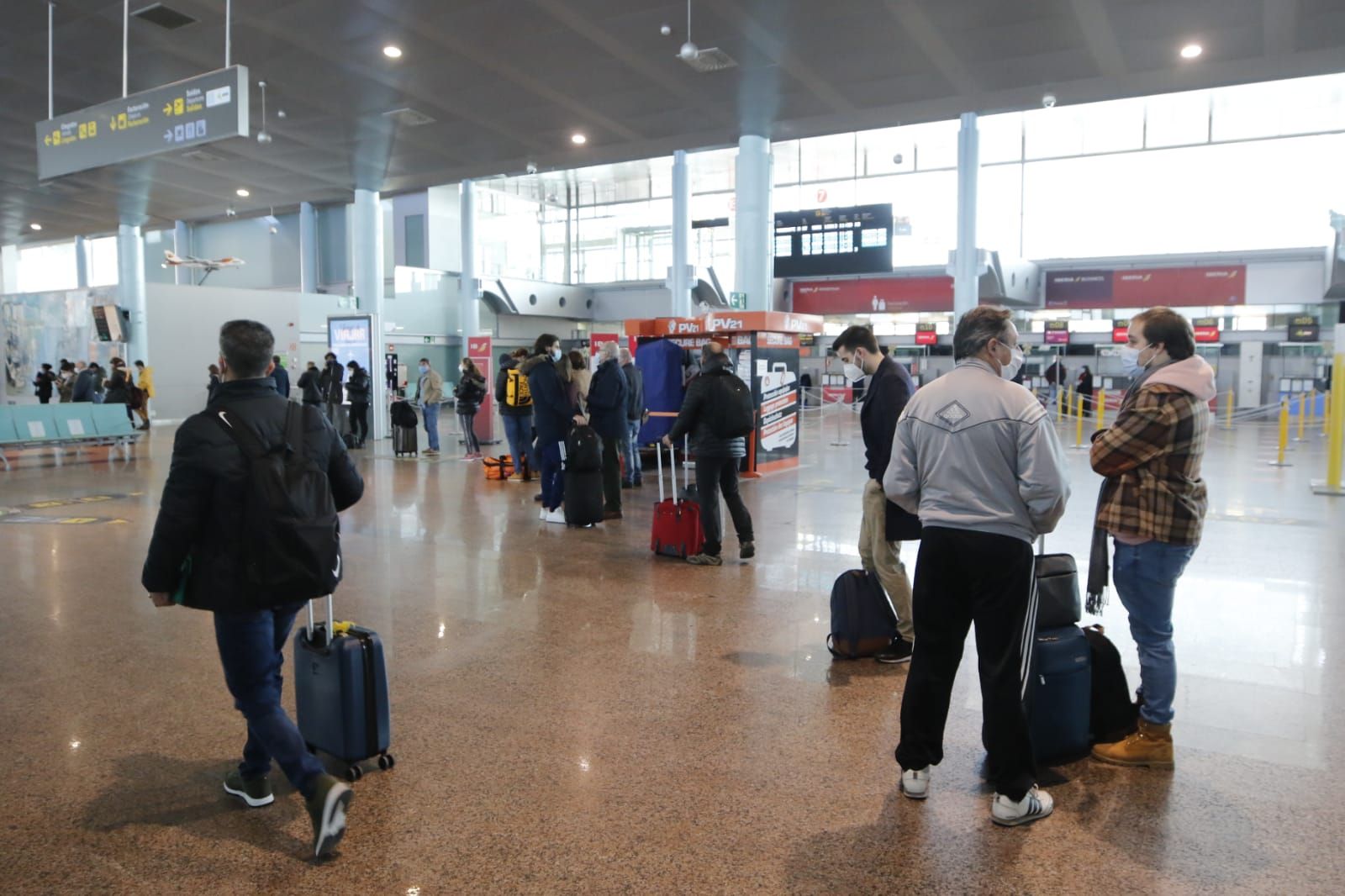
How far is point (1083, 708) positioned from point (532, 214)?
32.4 metres

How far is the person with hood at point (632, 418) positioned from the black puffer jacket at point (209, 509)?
23.8ft

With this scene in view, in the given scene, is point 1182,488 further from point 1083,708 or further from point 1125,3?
point 1125,3

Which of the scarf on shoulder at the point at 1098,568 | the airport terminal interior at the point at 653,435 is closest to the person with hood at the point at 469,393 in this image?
the airport terminal interior at the point at 653,435

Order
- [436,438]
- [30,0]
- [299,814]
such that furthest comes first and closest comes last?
[436,438], [30,0], [299,814]

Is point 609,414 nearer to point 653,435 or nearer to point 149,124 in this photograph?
point 653,435

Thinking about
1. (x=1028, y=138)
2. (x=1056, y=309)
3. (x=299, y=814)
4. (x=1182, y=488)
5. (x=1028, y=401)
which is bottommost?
(x=299, y=814)

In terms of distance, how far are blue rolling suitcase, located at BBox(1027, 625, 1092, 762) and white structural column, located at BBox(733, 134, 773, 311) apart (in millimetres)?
13656

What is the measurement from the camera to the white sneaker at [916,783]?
316 cm

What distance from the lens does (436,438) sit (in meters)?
15.5

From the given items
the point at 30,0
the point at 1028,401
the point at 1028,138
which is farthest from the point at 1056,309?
the point at 1028,401

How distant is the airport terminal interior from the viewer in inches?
117

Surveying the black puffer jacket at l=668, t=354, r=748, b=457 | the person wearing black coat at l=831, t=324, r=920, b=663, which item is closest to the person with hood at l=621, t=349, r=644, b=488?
the black puffer jacket at l=668, t=354, r=748, b=457

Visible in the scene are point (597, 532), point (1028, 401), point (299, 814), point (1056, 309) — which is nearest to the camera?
point (1028, 401)

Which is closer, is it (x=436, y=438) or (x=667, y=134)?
(x=436, y=438)
